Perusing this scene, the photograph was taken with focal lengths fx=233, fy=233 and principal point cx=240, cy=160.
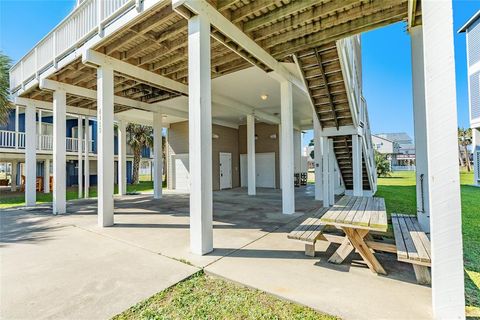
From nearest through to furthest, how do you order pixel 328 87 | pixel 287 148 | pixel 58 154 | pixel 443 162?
1. pixel 443 162
2. pixel 328 87
3. pixel 287 148
4. pixel 58 154

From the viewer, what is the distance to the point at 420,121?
154 inches

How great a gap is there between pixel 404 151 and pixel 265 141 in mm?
46599

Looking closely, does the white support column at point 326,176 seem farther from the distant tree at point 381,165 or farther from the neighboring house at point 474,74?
the distant tree at point 381,165

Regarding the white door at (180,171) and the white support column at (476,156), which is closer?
the white door at (180,171)

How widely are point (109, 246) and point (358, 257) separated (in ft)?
13.1

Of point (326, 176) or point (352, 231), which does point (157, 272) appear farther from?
point (326, 176)

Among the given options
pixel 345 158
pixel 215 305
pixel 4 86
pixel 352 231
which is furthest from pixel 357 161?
pixel 4 86

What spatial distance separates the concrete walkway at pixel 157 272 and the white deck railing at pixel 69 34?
437cm

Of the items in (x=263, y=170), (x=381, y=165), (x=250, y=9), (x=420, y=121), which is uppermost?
(x=250, y=9)

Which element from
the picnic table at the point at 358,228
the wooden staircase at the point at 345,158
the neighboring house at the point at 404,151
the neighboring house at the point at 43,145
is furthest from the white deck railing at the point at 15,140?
the neighboring house at the point at 404,151

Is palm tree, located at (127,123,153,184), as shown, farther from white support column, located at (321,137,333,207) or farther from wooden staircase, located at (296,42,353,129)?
wooden staircase, located at (296,42,353,129)

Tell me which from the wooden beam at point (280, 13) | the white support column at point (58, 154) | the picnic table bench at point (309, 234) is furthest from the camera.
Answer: the white support column at point (58, 154)

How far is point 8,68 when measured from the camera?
29.2 ft

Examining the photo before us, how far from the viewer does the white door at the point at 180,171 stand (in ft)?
44.8
